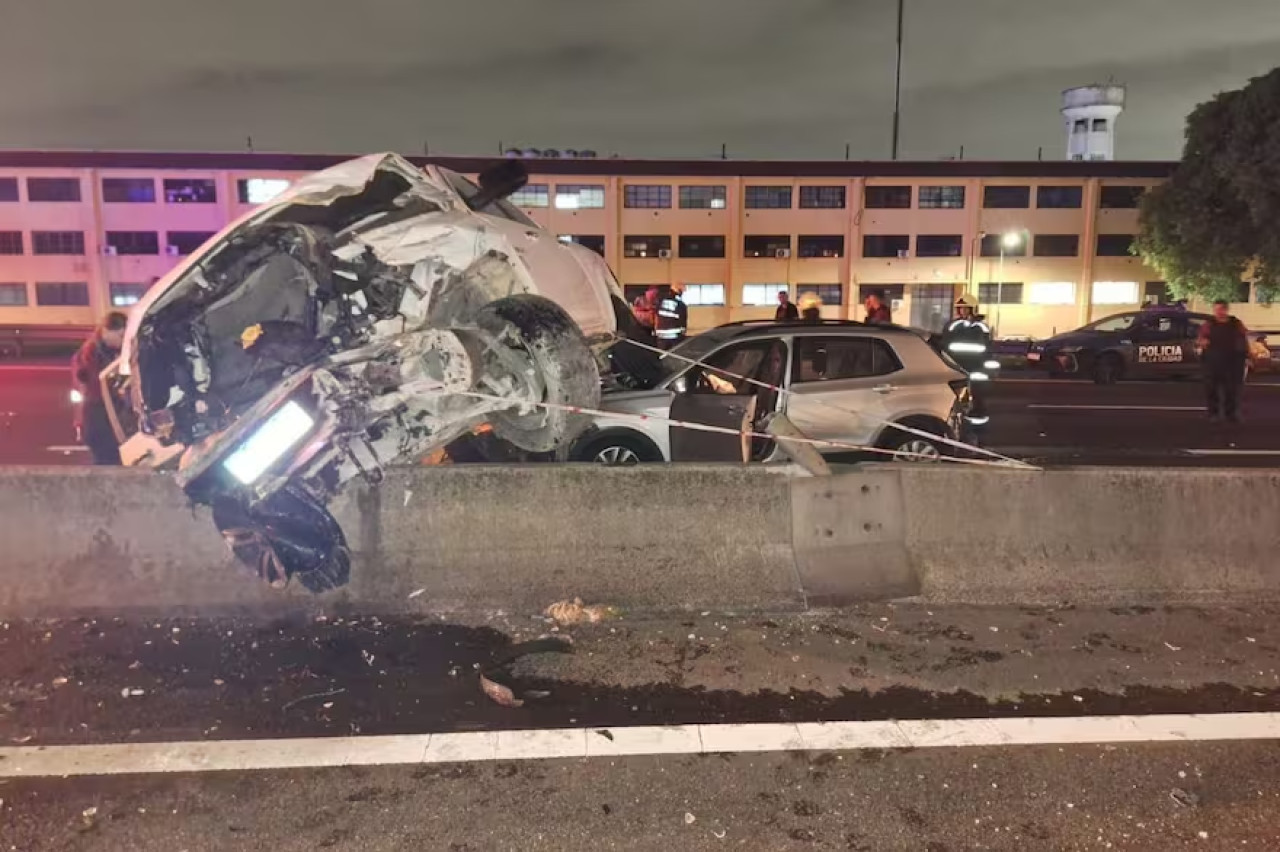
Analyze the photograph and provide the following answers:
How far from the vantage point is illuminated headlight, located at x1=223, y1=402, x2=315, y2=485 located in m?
4.41

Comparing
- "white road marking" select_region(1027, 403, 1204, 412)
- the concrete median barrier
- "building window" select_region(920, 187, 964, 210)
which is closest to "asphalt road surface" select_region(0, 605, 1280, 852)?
the concrete median barrier

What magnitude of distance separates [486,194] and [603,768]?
151 inches

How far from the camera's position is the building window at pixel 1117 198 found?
148 ft

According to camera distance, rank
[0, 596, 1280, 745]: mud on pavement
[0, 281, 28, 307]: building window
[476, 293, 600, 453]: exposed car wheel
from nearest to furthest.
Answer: [0, 596, 1280, 745]: mud on pavement → [476, 293, 600, 453]: exposed car wheel → [0, 281, 28, 307]: building window

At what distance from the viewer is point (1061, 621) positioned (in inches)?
189

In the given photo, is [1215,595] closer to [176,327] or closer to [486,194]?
[486,194]

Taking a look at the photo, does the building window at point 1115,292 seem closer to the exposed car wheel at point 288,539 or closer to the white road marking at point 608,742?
the white road marking at point 608,742

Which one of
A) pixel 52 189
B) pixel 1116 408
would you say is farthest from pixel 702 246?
pixel 1116 408

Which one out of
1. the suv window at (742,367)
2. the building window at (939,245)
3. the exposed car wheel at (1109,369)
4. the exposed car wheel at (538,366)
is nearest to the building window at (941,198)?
the building window at (939,245)

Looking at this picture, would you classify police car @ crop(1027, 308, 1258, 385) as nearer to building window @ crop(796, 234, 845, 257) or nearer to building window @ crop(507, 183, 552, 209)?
building window @ crop(796, 234, 845, 257)

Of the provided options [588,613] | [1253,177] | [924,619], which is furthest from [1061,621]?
[1253,177]

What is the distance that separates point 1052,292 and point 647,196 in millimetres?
21445

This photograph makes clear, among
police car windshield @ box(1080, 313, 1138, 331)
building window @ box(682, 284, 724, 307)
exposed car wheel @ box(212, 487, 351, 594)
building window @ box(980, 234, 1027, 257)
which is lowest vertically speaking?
exposed car wheel @ box(212, 487, 351, 594)

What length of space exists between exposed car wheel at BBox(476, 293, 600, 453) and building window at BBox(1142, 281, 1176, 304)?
4815 cm
